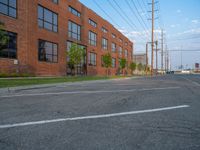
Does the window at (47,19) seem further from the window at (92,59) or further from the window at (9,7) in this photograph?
the window at (92,59)

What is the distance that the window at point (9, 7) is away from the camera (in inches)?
854

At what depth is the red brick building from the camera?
2259 cm

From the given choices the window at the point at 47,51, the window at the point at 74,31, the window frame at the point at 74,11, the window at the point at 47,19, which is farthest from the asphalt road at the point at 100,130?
the window frame at the point at 74,11

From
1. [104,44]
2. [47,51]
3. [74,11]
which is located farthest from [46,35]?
[104,44]

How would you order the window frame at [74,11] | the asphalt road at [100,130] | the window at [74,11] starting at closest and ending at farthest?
the asphalt road at [100,130], the window frame at [74,11], the window at [74,11]

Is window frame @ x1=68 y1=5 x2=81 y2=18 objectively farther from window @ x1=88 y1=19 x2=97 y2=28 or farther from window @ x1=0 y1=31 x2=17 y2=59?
window @ x1=0 y1=31 x2=17 y2=59

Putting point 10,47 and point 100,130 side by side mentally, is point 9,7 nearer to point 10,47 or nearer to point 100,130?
point 10,47

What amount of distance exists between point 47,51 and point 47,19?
4.51m

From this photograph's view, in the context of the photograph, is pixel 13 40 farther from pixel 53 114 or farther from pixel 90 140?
pixel 90 140

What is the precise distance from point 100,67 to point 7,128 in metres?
41.6

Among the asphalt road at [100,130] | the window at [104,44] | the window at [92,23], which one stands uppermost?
the window at [92,23]

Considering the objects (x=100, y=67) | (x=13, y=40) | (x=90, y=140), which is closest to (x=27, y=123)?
(x=90, y=140)

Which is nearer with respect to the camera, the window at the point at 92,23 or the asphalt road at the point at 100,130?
the asphalt road at the point at 100,130

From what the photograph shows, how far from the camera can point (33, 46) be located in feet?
83.3
